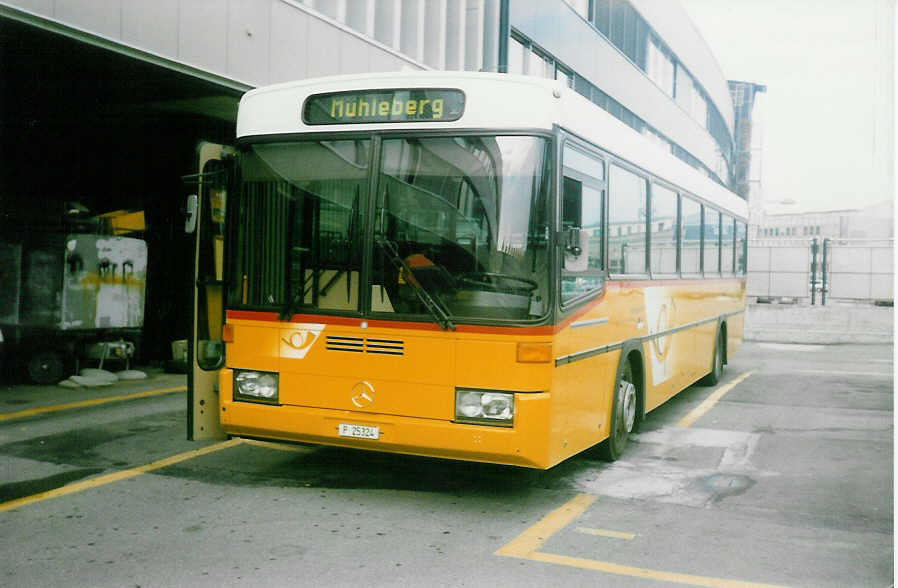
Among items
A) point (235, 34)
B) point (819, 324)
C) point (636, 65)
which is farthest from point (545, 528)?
point (636, 65)

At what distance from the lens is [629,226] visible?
783cm

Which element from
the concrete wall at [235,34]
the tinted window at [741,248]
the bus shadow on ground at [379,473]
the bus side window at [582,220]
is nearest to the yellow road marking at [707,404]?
the tinted window at [741,248]

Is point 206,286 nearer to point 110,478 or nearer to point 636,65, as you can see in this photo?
point 110,478

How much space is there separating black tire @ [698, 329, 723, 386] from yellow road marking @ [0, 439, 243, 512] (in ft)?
24.5

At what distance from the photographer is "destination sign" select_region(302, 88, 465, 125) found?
5.90 metres

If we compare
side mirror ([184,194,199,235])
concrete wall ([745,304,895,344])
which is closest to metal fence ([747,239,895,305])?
concrete wall ([745,304,895,344])

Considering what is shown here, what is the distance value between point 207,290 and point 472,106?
2484 millimetres

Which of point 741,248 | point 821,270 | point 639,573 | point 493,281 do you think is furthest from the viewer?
point 821,270

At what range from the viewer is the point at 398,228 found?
5879mm

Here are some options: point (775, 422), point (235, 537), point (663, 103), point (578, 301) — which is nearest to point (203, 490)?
point (235, 537)

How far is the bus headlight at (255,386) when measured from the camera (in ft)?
20.6

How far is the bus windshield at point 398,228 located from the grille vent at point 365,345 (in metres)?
0.19

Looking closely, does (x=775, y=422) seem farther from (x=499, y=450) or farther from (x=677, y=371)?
(x=499, y=450)

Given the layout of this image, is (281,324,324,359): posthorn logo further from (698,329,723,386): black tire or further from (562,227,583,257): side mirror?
(698,329,723,386): black tire
